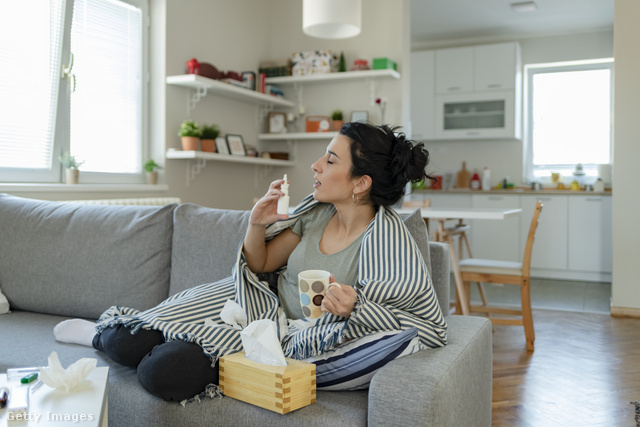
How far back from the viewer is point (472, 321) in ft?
5.67

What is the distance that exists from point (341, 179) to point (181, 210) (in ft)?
2.49

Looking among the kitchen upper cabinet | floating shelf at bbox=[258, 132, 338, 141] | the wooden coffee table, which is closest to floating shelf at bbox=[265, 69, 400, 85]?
floating shelf at bbox=[258, 132, 338, 141]

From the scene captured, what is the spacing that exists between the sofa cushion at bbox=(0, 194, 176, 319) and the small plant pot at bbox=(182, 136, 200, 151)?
1653mm

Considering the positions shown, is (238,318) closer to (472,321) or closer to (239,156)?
(472,321)

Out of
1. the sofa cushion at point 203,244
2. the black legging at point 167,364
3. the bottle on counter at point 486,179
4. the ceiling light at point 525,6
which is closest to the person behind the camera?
the black legging at point 167,364

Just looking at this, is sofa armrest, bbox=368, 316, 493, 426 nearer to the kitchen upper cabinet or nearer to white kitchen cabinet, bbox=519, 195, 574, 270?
white kitchen cabinet, bbox=519, 195, 574, 270

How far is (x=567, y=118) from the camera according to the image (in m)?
6.48

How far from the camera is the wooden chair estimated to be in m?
3.41

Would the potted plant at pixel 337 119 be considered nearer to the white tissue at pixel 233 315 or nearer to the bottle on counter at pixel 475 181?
the bottle on counter at pixel 475 181

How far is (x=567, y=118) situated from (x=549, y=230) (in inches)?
54.2

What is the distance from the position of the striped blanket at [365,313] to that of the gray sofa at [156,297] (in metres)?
0.10

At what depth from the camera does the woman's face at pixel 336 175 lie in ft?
5.45

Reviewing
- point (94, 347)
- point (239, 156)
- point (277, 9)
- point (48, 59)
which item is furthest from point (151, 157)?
point (94, 347)

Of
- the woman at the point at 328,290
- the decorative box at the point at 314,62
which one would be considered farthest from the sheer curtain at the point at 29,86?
the decorative box at the point at 314,62
